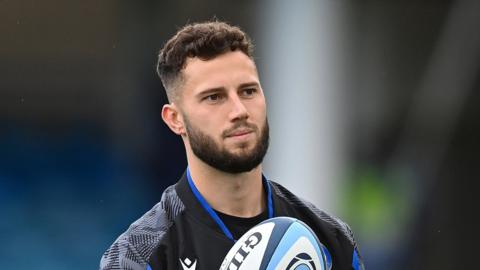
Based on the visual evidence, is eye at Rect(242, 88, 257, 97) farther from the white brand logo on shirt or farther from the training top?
the white brand logo on shirt

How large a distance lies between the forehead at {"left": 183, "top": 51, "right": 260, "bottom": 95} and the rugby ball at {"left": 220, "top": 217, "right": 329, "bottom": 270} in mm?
451

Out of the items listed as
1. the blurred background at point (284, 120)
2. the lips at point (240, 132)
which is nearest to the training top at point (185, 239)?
→ the lips at point (240, 132)

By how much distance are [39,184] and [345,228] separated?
302 centimetres

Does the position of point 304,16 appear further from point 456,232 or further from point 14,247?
point 14,247

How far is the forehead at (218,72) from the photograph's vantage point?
8.97ft

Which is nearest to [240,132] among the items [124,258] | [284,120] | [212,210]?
[212,210]

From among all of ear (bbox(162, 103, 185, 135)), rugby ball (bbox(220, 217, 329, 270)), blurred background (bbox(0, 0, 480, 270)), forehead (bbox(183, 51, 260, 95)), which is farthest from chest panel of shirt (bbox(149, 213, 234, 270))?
blurred background (bbox(0, 0, 480, 270))

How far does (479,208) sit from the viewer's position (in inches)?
249

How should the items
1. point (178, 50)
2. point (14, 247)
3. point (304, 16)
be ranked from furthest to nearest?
point (304, 16) → point (14, 247) → point (178, 50)

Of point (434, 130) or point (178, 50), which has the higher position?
point (178, 50)

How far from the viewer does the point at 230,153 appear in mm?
2697

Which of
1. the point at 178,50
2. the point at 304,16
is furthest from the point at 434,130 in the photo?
the point at 178,50

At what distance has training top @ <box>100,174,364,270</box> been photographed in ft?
8.77

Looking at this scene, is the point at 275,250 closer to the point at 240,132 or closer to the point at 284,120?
the point at 240,132
